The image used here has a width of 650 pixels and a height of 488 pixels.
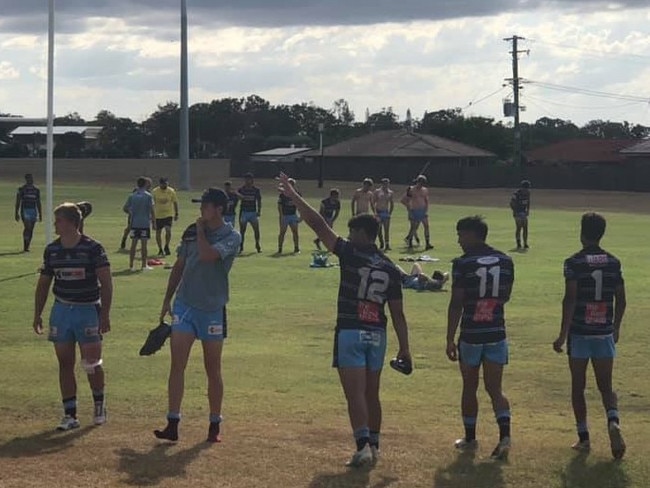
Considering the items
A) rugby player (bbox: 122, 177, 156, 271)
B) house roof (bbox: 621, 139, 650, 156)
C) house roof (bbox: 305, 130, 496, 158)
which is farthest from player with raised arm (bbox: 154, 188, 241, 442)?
house roof (bbox: 305, 130, 496, 158)

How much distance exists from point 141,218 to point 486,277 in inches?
Answer: 618

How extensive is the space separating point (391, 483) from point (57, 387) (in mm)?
4377

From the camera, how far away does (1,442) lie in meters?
8.48

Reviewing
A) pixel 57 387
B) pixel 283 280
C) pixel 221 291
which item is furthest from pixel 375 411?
pixel 283 280

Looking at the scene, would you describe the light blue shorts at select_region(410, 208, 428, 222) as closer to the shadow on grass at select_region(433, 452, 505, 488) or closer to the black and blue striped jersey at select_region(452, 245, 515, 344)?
the black and blue striped jersey at select_region(452, 245, 515, 344)

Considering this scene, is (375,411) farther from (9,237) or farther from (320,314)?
(9,237)

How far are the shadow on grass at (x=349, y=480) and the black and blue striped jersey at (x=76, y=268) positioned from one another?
8.25 ft

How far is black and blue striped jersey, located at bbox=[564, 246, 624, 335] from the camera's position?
8.41 meters

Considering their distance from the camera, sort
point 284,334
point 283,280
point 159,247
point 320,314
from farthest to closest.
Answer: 1. point 159,247
2. point 283,280
3. point 320,314
4. point 284,334

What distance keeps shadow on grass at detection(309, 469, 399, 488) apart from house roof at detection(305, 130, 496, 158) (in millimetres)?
87358

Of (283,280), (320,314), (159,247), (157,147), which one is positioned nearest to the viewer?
(320,314)

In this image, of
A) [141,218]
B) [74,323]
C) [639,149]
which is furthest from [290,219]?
[639,149]

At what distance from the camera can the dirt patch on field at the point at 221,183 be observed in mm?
63628

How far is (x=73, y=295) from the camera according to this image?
8.90m
